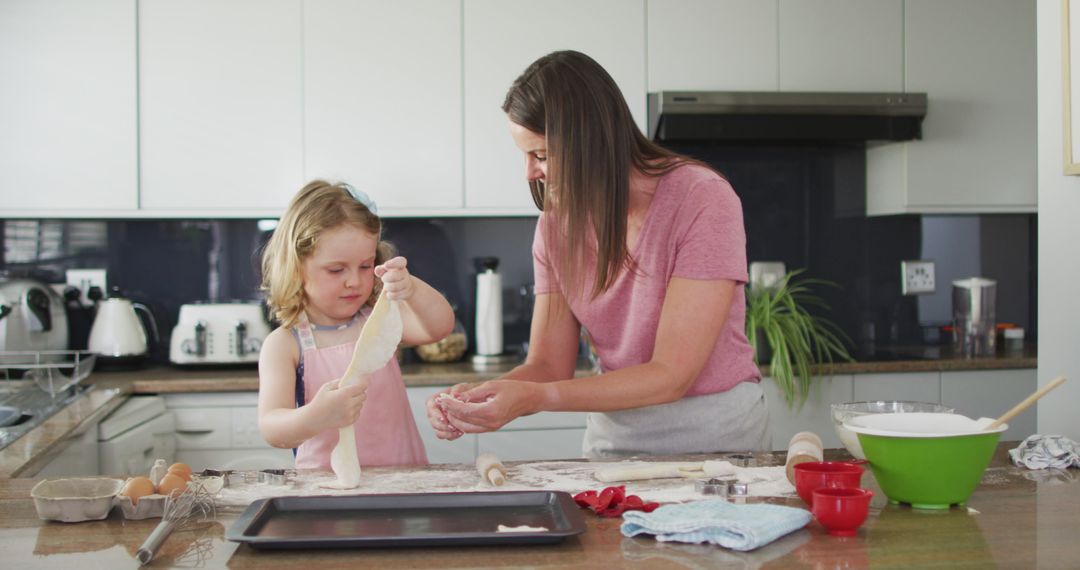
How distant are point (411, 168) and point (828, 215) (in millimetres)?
1561

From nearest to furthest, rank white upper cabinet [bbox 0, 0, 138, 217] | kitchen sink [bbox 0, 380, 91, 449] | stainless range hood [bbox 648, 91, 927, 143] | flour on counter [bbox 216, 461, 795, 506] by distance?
flour on counter [bbox 216, 461, 795, 506] < kitchen sink [bbox 0, 380, 91, 449] < white upper cabinet [bbox 0, 0, 138, 217] < stainless range hood [bbox 648, 91, 927, 143]

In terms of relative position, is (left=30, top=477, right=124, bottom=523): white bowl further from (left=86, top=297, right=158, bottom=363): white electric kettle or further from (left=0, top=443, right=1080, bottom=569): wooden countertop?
(left=86, top=297, right=158, bottom=363): white electric kettle

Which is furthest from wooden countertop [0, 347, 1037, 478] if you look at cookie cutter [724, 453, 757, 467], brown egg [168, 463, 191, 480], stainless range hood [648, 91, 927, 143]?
cookie cutter [724, 453, 757, 467]

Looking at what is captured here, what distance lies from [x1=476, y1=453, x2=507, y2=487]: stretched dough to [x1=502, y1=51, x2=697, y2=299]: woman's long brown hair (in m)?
0.35

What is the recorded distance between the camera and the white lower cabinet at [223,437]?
9.92 feet

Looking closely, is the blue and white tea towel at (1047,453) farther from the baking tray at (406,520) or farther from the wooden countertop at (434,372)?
the wooden countertop at (434,372)

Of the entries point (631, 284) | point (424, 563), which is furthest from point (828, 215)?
point (424, 563)

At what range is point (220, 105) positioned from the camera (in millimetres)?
3207

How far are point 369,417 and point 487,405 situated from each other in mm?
437

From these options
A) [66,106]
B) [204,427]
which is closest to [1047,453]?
[204,427]

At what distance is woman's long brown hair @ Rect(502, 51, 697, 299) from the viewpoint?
5.25ft

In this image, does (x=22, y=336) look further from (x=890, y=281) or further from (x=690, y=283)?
(x=890, y=281)

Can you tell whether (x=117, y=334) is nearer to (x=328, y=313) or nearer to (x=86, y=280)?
(x=86, y=280)

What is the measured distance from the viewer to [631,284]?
5.91 feet
